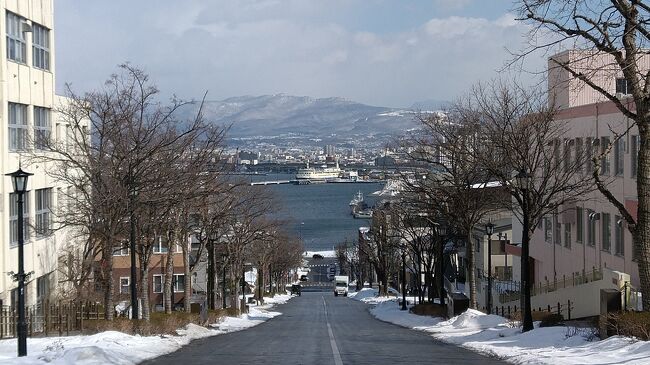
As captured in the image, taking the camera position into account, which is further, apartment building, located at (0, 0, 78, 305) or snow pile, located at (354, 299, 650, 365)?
apartment building, located at (0, 0, 78, 305)

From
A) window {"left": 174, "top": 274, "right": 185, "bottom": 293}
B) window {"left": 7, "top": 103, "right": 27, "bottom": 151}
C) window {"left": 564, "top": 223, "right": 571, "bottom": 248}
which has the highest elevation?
window {"left": 7, "top": 103, "right": 27, "bottom": 151}

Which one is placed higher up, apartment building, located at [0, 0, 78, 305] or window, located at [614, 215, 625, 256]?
apartment building, located at [0, 0, 78, 305]

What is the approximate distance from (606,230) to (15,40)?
2666cm

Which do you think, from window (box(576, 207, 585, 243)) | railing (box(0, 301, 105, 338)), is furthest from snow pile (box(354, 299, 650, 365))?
window (box(576, 207, 585, 243))

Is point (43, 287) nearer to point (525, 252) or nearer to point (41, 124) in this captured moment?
point (41, 124)

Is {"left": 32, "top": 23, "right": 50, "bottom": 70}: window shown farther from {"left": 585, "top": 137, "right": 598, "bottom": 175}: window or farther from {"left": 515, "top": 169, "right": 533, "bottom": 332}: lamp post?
{"left": 585, "top": 137, "right": 598, "bottom": 175}: window

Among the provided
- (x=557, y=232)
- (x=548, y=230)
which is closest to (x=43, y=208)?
(x=557, y=232)

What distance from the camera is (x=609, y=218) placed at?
3881 centimetres

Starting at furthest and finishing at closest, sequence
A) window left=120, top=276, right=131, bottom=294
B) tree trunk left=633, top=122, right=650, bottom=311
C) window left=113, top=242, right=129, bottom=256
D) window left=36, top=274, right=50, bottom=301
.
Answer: window left=120, top=276, right=131, bottom=294
window left=36, top=274, right=50, bottom=301
window left=113, top=242, right=129, bottom=256
tree trunk left=633, top=122, right=650, bottom=311

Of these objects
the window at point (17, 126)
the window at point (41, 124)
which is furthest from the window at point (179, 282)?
the window at point (17, 126)

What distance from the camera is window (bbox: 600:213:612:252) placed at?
38.9 meters

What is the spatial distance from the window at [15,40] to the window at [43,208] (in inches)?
248

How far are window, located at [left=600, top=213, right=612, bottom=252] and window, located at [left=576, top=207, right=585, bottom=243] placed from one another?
3.08 meters

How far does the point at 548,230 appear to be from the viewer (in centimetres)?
5016
